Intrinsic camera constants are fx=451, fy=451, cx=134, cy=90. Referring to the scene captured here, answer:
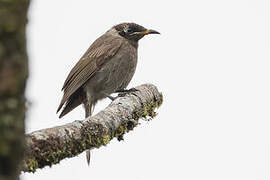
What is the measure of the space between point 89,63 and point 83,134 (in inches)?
178

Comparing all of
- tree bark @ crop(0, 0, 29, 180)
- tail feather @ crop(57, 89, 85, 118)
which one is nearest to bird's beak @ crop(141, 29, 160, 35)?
tail feather @ crop(57, 89, 85, 118)

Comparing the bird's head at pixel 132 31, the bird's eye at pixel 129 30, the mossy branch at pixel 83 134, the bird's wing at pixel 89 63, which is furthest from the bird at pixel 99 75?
the mossy branch at pixel 83 134

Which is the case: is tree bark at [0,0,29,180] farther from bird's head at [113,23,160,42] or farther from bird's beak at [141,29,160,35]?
bird's head at [113,23,160,42]

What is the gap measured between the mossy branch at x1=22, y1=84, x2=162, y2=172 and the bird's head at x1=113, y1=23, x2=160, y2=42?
292 centimetres

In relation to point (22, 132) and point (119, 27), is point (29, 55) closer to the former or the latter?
point (22, 132)

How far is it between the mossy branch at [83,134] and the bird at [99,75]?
2061mm

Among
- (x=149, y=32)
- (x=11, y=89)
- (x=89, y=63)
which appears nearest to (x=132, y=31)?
(x=149, y=32)

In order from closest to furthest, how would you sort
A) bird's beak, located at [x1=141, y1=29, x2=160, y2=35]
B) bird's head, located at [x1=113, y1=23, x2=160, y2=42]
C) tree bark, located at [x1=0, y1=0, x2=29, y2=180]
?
tree bark, located at [x1=0, y1=0, x2=29, y2=180], bird's beak, located at [x1=141, y1=29, x2=160, y2=35], bird's head, located at [x1=113, y1=23, x2=160, y2=42]

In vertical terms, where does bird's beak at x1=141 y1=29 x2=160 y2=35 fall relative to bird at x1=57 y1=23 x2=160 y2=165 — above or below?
above

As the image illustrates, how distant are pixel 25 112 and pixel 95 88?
6.81 metres

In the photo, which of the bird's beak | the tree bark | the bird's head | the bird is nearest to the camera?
the tree bark

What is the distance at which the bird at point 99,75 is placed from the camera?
795 cm

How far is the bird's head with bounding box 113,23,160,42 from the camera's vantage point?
28.5 feet

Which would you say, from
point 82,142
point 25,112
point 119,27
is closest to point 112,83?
point 119,27
